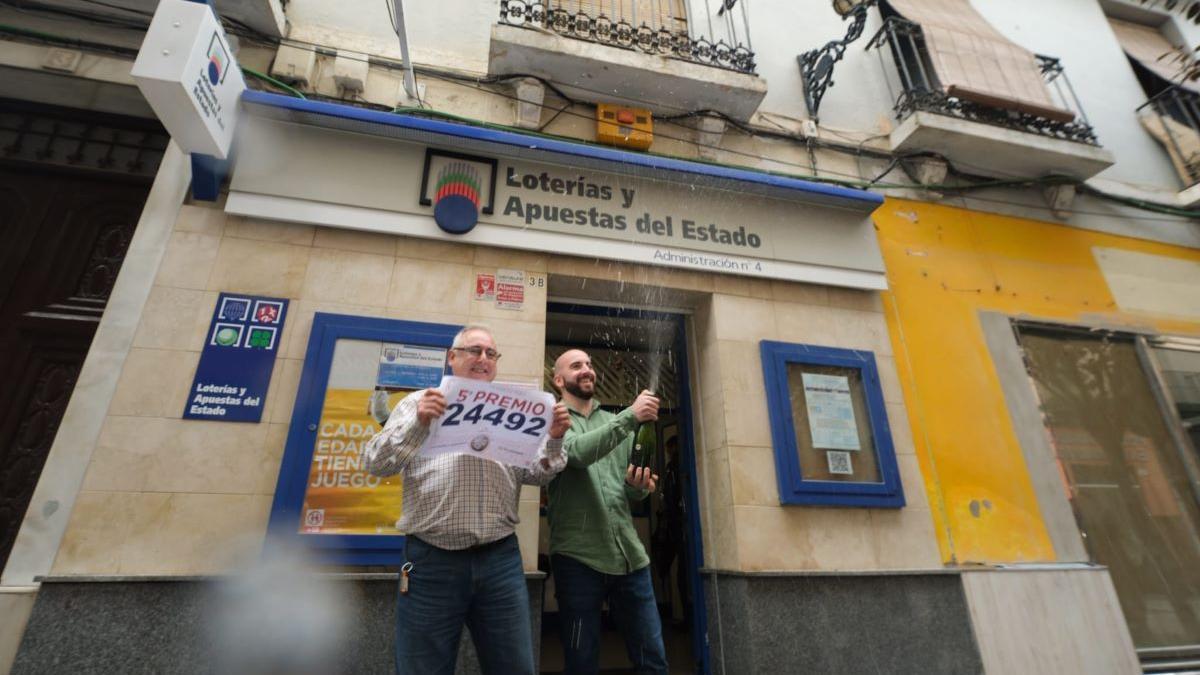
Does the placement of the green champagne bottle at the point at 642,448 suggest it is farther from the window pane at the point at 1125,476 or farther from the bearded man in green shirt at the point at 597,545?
the window pane at the point at 1125,476

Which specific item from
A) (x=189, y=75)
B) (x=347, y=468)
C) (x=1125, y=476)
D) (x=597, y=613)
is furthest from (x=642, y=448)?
(x=1125, y=476)

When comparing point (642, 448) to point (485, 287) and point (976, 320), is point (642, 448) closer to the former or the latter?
point (485, 287)

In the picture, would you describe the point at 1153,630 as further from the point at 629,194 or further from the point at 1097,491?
the point at 629,194

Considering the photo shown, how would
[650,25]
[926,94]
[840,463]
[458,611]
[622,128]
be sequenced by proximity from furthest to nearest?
[926,94] < [650,25] < [622,128] < [840,463] < [458,611]

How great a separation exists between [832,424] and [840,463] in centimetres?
34

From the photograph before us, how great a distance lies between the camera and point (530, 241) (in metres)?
4.45

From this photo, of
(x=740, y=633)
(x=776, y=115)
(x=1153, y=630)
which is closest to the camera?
(x=740, y=633)

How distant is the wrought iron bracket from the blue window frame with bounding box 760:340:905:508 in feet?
10.4

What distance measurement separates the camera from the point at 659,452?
21.4ft

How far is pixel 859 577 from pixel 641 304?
2.88 meters

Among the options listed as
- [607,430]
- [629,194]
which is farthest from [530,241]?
[607,430]

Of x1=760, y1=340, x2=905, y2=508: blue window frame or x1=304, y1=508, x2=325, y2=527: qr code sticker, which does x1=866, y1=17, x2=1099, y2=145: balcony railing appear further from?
x1=304, y1=508, x2=325, y2=527: qr code sticker

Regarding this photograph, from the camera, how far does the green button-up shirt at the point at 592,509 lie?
2922 mm

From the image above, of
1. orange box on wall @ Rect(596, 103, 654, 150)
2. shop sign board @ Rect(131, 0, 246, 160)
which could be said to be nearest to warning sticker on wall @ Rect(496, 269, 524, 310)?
orange box on wall @ Rect(596, 103, 654, 150)
